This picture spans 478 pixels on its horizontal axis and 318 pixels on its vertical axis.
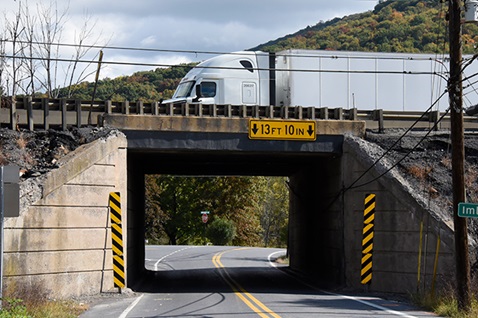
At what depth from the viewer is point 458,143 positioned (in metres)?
16.9

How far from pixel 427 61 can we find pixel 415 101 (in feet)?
6.01

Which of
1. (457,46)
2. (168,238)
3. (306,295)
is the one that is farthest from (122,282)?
(168,238)

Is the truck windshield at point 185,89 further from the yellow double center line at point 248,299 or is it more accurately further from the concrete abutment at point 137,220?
the yellow double center line at point 248,299

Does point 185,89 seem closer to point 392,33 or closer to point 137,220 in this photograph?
point 137,220

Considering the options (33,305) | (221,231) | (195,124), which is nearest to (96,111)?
(195,124)

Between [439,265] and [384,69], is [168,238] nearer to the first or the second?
[384,69]

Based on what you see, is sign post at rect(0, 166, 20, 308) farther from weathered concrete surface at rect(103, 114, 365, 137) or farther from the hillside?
the hillside

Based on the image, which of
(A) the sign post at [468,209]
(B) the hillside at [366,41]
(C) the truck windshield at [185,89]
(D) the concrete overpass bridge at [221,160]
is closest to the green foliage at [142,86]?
(B) the hillside at [366,41]

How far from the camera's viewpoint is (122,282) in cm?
2189

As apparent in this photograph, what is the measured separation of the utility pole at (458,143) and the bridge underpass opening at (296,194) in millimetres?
8248

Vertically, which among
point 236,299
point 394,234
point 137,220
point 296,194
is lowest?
point 236,299

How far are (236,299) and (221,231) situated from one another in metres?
44.5

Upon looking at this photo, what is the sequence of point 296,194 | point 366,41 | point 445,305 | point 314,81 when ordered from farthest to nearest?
point 366,41 → point 296,194 → point 314,81 → point 445,305

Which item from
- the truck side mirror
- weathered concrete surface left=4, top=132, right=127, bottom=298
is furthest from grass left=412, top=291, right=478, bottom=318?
the truck side mirror
